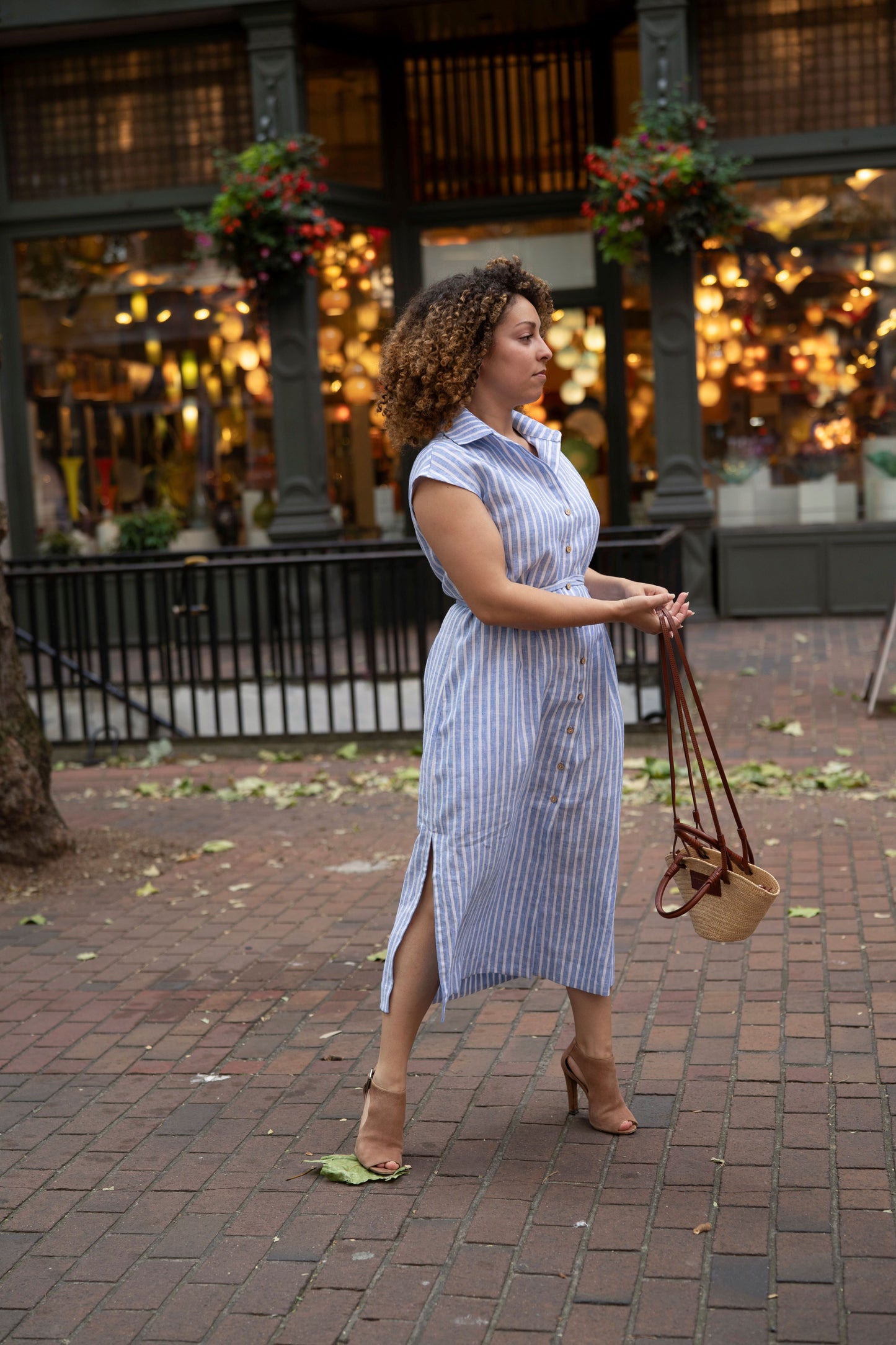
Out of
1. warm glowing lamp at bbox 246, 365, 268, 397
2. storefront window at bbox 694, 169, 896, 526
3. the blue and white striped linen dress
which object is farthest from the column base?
the blue and white striped linen dress

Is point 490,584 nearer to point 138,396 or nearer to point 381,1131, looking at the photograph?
point 381,1131

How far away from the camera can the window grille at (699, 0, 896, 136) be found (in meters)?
12.2

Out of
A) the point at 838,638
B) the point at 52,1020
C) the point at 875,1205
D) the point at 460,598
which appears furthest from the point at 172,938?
the point at 838,638

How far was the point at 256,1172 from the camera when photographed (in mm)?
3430

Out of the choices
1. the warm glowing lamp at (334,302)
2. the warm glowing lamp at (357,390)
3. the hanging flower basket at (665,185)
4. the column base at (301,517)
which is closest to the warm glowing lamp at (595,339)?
the hanging flower basket at (665,185)

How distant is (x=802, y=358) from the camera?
1284cm

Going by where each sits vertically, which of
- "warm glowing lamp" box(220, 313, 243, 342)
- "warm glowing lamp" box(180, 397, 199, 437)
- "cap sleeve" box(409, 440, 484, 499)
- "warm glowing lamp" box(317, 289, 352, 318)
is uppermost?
"warm glowing lamp" box(317, 289, 352, 318)

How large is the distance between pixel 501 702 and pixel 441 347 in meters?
0.79

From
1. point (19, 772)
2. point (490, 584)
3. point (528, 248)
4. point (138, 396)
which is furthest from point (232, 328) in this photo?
point (490, 584)

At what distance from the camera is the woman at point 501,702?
129 inches

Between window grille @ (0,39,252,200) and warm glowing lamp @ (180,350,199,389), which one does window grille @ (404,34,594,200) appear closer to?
window grille @ (0,39,252,200)

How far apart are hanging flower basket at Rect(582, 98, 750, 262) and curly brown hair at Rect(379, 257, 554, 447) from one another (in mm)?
8537

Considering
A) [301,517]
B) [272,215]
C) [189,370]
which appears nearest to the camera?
[272,215]

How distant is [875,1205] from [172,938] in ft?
9.58
